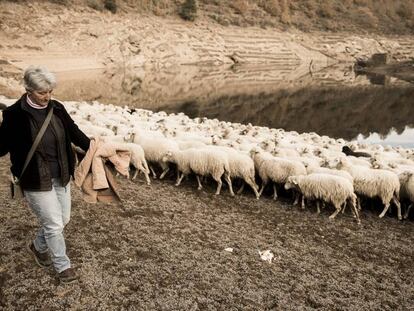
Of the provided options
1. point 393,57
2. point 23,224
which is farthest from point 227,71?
point 23,224

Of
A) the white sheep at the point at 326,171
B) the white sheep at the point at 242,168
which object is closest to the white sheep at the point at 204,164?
the white sheep at the point at 242,168

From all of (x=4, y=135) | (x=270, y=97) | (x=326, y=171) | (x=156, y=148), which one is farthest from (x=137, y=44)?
(x=4, y=135)

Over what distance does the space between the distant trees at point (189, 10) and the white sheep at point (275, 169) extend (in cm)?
4078

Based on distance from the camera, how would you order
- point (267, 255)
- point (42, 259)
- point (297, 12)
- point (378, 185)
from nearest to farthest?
point (42, 259), point (267, 255), point (378, 185), point (297, 12)

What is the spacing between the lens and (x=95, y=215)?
6.89m

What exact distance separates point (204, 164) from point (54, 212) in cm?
475

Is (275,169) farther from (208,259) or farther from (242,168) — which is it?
(208,259)

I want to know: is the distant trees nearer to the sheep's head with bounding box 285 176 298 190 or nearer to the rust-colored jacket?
the sheep's head with bounding box 285 176 298 190

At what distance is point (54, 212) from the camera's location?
4.34 metres

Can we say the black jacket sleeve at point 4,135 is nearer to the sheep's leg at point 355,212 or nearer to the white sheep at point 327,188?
the white sheep at point 327,188

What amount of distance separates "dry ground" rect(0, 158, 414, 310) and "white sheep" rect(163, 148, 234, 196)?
800 millimetres

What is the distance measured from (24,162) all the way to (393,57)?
60498mm

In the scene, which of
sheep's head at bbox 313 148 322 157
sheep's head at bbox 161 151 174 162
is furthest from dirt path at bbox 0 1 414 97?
sheep's head at bbox 313 148 322 157

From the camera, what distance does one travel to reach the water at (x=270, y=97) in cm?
2262
